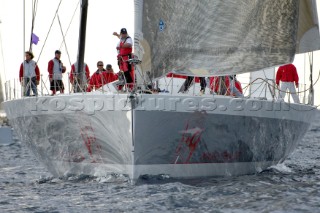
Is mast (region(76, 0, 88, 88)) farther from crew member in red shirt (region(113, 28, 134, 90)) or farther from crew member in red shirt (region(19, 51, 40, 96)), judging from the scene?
crew member in red shirt (region(113, 28, 134, 90))

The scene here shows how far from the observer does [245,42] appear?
14781 mm

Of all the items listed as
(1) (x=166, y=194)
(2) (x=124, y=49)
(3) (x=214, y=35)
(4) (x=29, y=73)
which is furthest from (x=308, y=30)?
(4) (x=29, y=73)

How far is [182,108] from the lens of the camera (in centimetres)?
1405

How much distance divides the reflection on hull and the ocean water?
0.26 meters

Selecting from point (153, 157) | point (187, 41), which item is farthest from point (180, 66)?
point (153, 157)

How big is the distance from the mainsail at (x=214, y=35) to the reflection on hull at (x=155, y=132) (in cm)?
60

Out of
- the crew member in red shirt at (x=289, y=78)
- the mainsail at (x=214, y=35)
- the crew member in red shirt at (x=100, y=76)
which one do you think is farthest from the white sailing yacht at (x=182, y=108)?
the crew member in red shirt at (x=289, y=78)

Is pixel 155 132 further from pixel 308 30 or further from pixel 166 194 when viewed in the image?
pixel 308 30

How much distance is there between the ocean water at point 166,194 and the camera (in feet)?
39.8

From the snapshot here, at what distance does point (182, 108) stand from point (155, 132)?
1.83 ft

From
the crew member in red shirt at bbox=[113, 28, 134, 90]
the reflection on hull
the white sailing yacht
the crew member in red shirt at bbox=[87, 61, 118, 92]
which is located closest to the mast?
the crew member in red shirt at bbox=[87, 61, 118, 92]

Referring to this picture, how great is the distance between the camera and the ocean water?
1212 centimetres

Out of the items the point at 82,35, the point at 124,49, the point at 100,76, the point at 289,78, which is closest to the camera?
the point at 124,49

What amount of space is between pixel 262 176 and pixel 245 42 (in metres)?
2.60
